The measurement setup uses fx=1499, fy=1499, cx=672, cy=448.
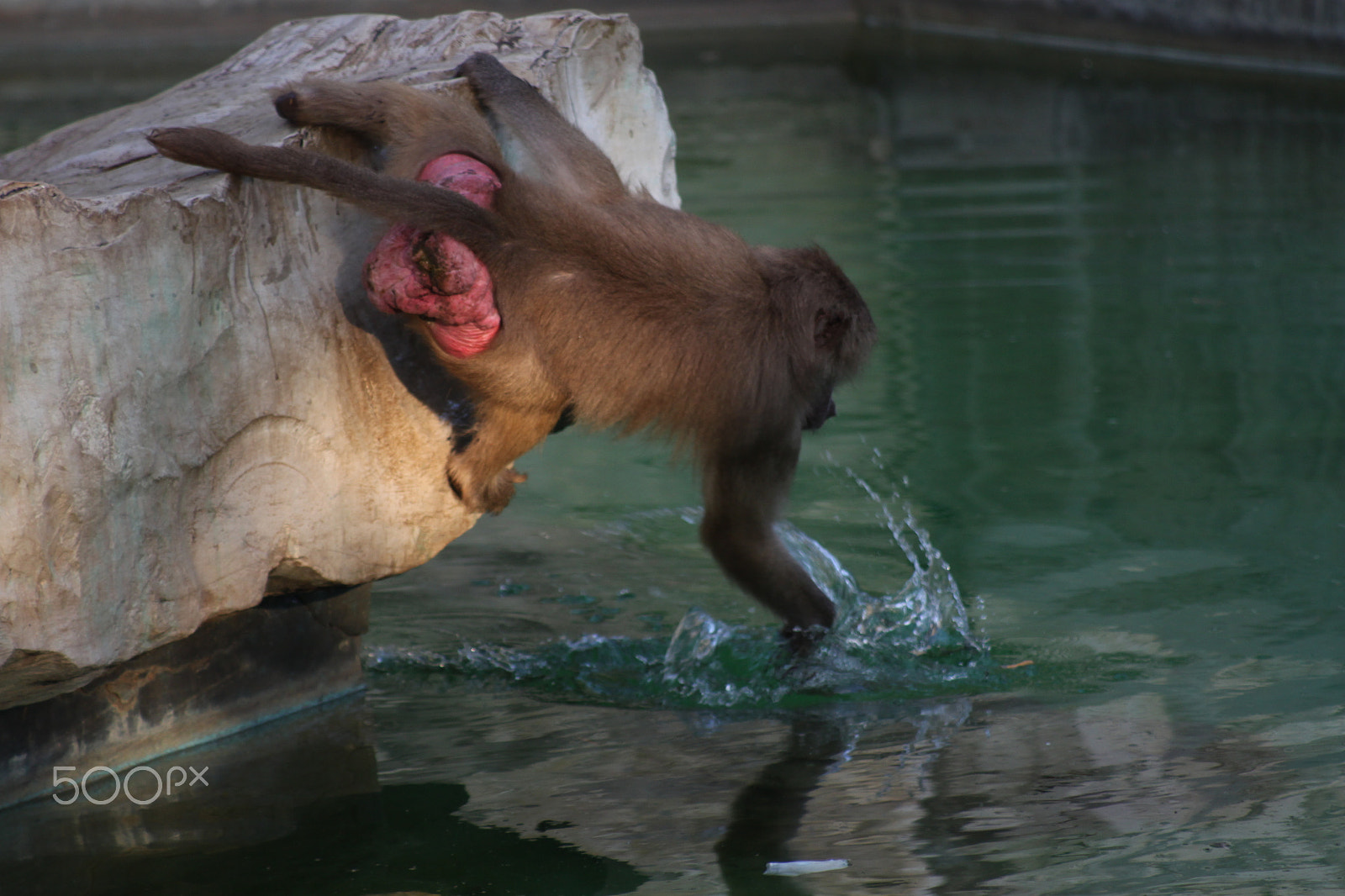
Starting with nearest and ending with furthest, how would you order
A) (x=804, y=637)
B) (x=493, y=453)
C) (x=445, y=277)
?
(x=445, y=277)
(x=493, y=453)
(x=804, y=637)

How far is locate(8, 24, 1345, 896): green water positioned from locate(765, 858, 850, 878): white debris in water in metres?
0.04

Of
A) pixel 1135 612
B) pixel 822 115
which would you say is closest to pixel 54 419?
pixel 1135 612

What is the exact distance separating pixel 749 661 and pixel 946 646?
0.57 meters

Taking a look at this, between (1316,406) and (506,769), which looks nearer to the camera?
(506,769)

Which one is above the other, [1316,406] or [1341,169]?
[1341,169]

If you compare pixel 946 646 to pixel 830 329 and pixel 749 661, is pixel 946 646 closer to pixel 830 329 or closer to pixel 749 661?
pixel 749 661

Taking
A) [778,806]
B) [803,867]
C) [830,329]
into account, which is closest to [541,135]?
[830,329]

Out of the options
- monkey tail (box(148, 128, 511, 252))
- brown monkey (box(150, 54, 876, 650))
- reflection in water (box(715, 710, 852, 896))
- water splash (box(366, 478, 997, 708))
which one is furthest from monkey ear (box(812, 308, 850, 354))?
water splash (box(366, 478, 997, 708))

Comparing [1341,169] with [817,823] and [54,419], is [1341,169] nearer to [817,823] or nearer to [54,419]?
[817,823]

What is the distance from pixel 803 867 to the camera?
3133mm

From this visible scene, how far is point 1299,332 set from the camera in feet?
23.0

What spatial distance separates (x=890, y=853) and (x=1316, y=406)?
3.83 meters

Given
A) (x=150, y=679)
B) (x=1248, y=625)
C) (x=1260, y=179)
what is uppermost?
(x=1260, y=179)

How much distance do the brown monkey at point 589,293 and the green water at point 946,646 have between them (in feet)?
2.63
